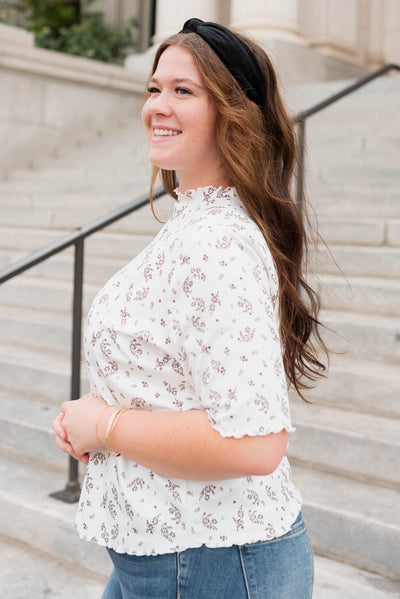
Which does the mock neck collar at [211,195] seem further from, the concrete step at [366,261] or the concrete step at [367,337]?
the concrete step at [366,261]

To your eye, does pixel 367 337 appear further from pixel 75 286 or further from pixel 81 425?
pixel 81 425

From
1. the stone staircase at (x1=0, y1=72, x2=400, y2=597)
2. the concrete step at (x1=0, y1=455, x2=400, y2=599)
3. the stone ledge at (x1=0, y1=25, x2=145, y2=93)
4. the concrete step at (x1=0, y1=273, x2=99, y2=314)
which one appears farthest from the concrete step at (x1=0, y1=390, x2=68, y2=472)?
the stone ledge at (x1=0, y1=25, x2=145, y2=93)

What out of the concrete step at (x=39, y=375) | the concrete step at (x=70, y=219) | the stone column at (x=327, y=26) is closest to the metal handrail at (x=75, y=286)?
the concrete step at (x=39, y=375)

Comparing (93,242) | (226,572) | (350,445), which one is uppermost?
(226,572)

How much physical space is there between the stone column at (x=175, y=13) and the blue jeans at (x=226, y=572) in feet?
30.7

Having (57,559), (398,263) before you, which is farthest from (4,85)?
(57,559)

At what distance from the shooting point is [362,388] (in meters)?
3.66

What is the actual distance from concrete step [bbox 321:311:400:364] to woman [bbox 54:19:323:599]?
2562mm

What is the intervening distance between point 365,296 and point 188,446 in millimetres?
3242

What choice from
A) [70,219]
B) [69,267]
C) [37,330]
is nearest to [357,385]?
[37,330]

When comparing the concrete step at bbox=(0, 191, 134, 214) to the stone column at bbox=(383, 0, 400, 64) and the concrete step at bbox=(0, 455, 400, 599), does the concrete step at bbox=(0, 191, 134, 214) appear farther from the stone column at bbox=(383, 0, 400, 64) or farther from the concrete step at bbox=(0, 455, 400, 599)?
the stone column at bbox=(383, 0, 400, 64)

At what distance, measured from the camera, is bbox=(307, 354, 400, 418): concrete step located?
358 cm

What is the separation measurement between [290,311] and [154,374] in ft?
1.01

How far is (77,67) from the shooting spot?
8.52 metres
